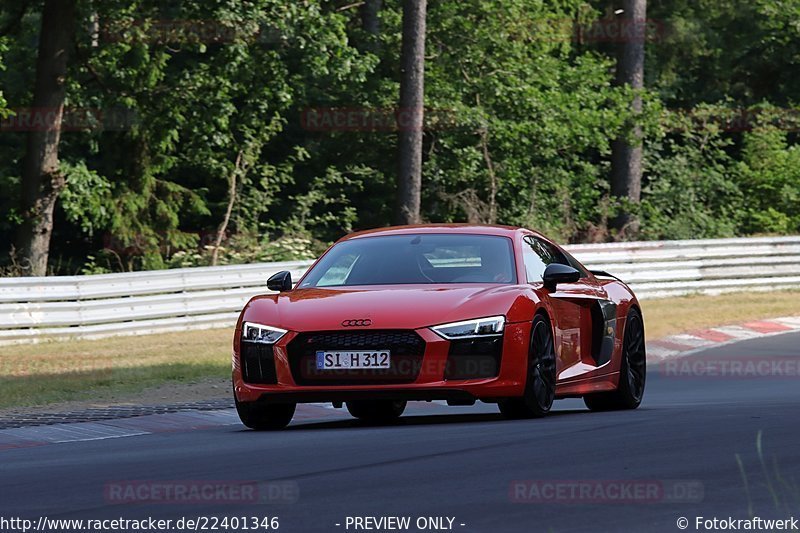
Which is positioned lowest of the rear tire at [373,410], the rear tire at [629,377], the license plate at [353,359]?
the rear tire at [373,410]

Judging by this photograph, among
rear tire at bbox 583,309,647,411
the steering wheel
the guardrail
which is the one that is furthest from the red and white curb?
the steering wheel

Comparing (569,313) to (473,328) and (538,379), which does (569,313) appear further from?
(473,328)

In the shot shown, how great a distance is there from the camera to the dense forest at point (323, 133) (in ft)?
102

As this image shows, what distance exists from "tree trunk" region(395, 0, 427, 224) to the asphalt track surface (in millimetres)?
18617

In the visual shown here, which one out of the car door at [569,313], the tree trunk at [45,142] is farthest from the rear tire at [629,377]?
the tree trunk at [45,142]

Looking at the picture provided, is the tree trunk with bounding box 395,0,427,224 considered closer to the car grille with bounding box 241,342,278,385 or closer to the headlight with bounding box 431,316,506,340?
the car grille with bounding box 241,342,278,385

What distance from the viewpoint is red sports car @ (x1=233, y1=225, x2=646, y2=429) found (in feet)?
35.3

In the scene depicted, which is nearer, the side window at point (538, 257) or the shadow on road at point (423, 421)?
the shadow on road at point (423, 421)

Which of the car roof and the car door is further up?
the car roof

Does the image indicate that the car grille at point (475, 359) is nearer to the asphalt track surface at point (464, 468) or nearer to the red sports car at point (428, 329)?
the red sports car at point (428, 329)

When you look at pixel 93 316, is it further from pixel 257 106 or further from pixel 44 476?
pixel 44 476

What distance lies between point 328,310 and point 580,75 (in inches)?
1131

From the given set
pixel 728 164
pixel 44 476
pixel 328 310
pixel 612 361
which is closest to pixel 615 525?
pixel 44 476

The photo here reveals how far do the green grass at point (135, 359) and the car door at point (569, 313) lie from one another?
4.94 metres
